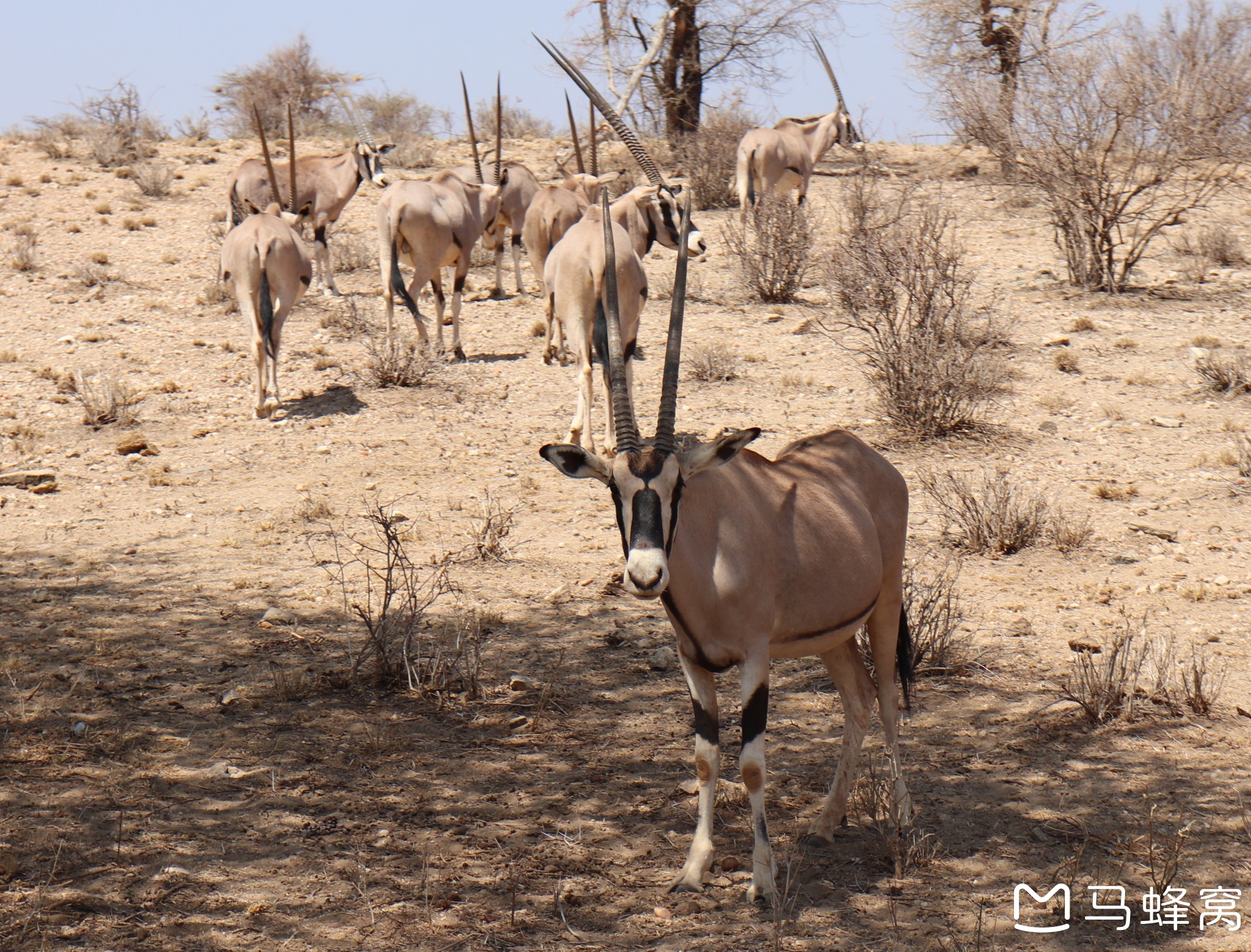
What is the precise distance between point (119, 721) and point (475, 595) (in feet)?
7.87

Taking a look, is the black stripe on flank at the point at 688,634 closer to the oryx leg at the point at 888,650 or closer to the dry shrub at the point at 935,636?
the oryx leg at the point at 888,650

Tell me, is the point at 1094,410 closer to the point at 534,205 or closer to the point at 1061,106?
the point at 1061,106

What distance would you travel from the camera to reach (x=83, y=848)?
438cm

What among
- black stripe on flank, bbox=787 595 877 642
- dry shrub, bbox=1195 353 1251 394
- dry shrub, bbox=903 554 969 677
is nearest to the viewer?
black stripe on flank, bbox=787 595 877 642

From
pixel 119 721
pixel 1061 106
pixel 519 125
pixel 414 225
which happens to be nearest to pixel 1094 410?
pixel 1061 106

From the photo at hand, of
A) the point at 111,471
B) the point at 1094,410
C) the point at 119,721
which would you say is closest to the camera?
the point at 119,721

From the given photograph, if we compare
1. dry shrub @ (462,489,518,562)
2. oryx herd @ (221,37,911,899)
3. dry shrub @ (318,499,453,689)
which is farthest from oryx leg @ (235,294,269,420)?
oryx herd @ (221,37,911,899)

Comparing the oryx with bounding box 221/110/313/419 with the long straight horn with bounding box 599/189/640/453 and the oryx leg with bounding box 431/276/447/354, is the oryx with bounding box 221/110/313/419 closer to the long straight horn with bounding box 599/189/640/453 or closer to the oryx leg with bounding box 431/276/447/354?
the oryx leg with bounding box 431/276/447/354

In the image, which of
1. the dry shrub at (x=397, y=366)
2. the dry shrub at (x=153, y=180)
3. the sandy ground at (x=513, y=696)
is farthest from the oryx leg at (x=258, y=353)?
the dry shrub at (x=153, y=180)

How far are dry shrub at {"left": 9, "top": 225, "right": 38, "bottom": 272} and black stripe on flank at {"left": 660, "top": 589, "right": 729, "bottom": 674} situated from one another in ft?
47.7

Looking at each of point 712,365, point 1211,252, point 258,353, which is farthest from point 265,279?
point 1211,252

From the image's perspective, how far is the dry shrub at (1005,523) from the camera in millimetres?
7809

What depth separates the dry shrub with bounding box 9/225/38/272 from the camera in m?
15.7

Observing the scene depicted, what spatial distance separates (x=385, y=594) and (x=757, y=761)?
2642 mm
